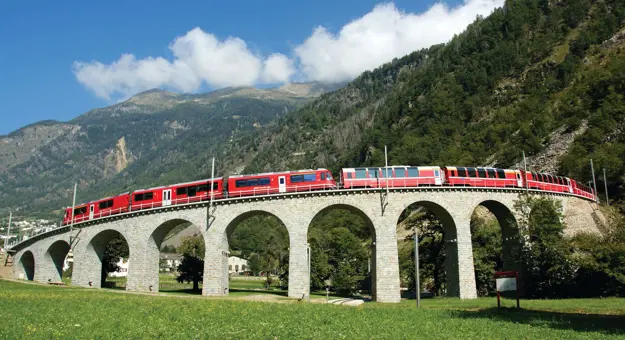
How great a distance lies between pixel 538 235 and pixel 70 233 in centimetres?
5112

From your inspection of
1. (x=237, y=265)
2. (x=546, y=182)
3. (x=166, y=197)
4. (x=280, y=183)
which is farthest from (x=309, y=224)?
(x=237, y=265)

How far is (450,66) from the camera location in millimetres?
144000

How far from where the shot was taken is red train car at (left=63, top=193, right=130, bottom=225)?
52188mm

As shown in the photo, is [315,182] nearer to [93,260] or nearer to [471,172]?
[471,172]

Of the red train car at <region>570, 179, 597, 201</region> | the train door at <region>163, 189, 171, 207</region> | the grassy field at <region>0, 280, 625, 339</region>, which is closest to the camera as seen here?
the grassy field at <region>0, 280, 625, 339</region>

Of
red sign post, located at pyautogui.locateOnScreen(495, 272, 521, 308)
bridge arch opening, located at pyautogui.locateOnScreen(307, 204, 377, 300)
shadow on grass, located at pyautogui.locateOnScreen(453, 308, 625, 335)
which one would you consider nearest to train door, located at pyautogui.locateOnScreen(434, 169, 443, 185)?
bridge arch opening, located at pyautogui.locateOnScreen(307, 204, 377, 300)

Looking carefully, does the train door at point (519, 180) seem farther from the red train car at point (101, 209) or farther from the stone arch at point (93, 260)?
the stone arch at point (93, 260)

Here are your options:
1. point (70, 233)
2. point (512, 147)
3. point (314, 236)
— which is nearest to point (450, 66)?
point (512, 147)

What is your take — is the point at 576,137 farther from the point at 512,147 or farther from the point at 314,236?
the point at 314,236

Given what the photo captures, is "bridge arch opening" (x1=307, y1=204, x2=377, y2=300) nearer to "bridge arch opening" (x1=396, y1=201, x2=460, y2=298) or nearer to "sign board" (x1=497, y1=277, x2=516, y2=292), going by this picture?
"bridge arch opening" (x1=396, y1=201, x2=460, y2=298)

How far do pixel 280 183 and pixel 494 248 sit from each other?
25.3 meters

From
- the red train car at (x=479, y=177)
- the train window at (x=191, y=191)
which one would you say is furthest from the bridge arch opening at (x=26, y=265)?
the red train car at (x=479, y=177)

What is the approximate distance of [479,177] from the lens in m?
49.0

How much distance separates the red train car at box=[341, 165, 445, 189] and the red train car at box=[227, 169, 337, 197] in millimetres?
1783
